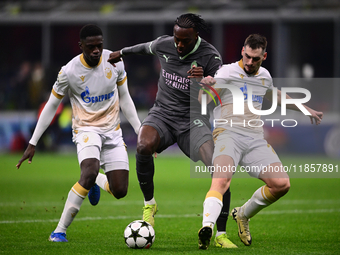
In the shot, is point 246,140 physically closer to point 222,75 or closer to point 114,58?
point 222,75

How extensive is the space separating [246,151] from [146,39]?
55.8 feet

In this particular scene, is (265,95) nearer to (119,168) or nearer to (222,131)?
(222,131)

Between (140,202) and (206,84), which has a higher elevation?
(206,84)

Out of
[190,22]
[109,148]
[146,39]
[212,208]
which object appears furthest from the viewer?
[146,39]

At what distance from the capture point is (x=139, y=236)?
5.44m

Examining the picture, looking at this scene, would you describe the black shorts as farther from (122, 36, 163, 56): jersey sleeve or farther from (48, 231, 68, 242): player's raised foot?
(48, 231, 68, 242): player's raised foot

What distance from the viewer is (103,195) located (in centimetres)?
1055

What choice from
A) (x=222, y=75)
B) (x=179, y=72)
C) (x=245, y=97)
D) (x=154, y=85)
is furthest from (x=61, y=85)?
(x=154, y=85)

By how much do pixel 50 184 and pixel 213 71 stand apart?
Answer: 6.75m

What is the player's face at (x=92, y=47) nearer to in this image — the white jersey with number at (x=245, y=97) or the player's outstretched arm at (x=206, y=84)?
the player's outstretched arm at (x=206, y=84)

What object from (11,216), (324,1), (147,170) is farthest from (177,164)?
(147,170)

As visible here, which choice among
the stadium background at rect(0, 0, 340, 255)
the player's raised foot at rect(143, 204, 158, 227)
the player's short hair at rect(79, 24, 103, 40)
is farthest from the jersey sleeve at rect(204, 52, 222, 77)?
the stadium background at rect(0, 0, 340, 255)

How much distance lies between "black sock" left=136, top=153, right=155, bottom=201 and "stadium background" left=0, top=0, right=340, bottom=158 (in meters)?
12.0

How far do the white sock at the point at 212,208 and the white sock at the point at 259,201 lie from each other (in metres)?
0.68
